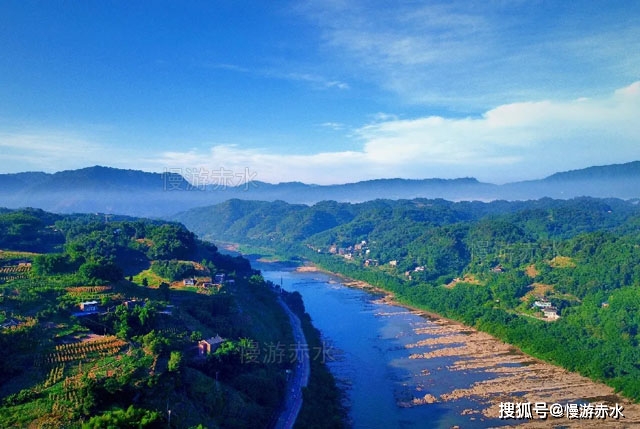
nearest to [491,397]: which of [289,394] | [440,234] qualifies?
[289,394]

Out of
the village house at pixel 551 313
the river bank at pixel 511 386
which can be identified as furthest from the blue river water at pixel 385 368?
the village house at pixel 551 313

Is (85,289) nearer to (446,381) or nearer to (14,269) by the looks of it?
(14,269)

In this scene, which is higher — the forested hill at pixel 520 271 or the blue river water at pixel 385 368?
the forested hill at pixel 520 271

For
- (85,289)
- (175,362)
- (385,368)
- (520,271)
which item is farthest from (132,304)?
(520,271)

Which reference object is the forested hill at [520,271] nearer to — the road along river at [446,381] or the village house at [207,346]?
the road along river at [446,381]

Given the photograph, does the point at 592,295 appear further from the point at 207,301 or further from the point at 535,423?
the point at 207,301

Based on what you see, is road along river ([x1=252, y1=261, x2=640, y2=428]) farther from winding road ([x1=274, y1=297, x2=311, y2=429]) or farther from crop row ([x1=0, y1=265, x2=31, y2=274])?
crop row ([x1=0, y1=265, x2=31, y2=274])

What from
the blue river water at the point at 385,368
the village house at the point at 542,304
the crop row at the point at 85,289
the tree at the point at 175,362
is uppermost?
the crop row at the point at 85,289
